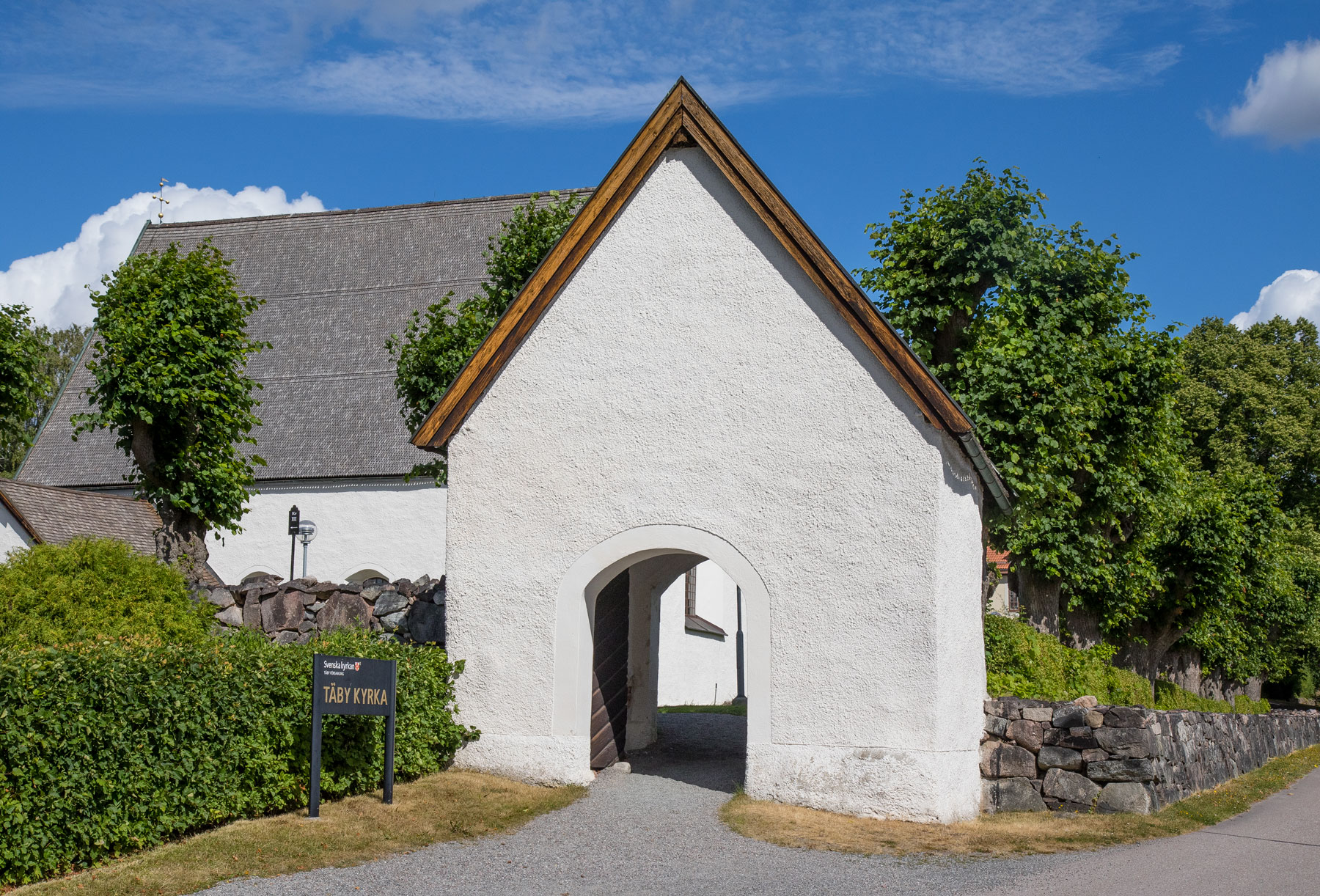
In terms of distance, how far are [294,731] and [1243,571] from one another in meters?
27.0

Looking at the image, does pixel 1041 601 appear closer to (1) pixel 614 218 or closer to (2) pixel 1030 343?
(2) pixel 1030 343

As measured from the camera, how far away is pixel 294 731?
10.1 meters

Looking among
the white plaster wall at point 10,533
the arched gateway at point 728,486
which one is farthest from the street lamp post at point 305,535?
the arched gateway at point 728,486

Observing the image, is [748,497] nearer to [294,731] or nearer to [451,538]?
[451,538]

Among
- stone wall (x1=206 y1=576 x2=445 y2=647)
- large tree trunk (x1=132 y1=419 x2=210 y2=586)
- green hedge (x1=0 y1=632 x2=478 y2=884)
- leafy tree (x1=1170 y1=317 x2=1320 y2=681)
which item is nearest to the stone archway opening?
stone wall (x1=206 y1=576 x2=445 y2=647)

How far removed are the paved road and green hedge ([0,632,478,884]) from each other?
122 centimetres

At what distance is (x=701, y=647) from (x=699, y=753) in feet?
49.3

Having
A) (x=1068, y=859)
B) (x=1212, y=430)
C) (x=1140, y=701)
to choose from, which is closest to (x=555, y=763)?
(x=1068, y=859)

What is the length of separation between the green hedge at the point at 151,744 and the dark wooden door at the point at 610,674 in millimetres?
2877

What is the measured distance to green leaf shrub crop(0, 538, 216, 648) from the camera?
11.3 meters

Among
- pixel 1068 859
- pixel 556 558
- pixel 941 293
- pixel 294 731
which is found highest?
pixel 941 293

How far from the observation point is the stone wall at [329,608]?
1484 centimetres

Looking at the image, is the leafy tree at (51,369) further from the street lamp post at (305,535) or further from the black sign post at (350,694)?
the black sign post at (350,694)

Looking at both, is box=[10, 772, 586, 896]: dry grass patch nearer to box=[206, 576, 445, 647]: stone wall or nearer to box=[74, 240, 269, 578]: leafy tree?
box=[206, 576, 445, 647]: stone wall
